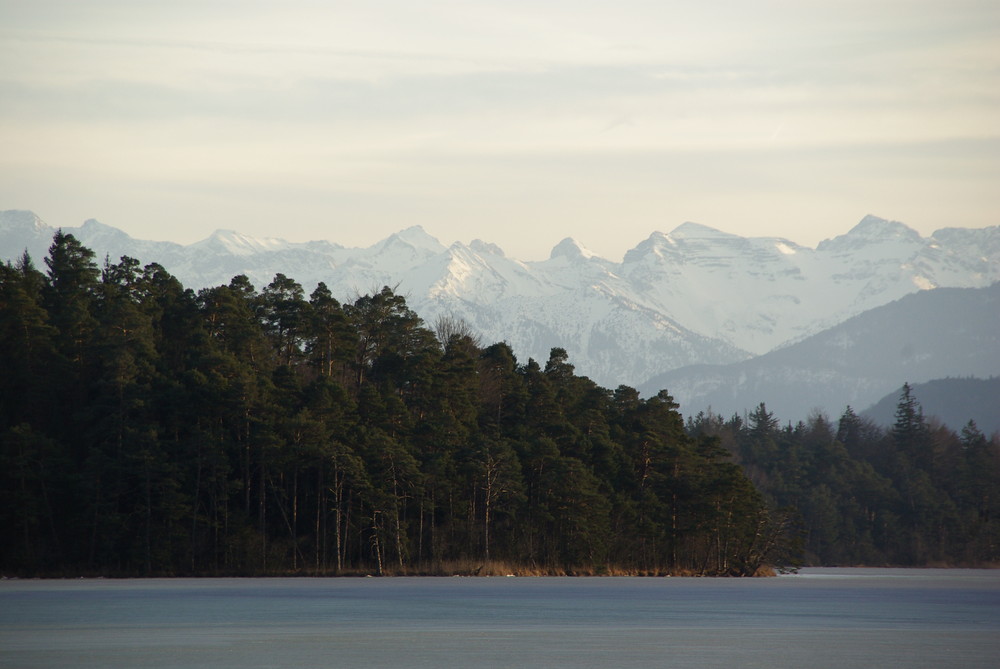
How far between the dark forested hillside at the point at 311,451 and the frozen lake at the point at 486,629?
78.8 ft

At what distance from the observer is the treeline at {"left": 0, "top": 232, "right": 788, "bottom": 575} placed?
91.1 meters

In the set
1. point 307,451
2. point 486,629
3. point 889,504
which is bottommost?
point 486,629

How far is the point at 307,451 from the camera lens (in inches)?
3620

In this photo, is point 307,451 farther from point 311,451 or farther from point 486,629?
point 486,629

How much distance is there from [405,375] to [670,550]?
88.7ft

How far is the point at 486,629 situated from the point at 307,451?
53588 millimetres

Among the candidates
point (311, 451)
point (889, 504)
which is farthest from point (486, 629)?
point (889, 504)

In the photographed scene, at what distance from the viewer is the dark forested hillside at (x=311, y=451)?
91125 mm

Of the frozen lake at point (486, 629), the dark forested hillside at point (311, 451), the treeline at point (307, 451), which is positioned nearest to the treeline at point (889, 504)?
the dark forested hillside at point (311, 451)

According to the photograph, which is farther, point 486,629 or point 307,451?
point 307,451

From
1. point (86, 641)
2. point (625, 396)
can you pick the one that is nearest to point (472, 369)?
point (625, 396)

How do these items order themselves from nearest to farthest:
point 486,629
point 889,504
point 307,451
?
point 486,629 → point 307,451 → point 889,504

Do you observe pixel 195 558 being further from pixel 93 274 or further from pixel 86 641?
pixel 86 641

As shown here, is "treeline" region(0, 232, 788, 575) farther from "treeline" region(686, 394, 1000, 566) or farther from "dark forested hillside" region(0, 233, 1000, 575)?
"treeline" region(686, 394, 1000, 566)
